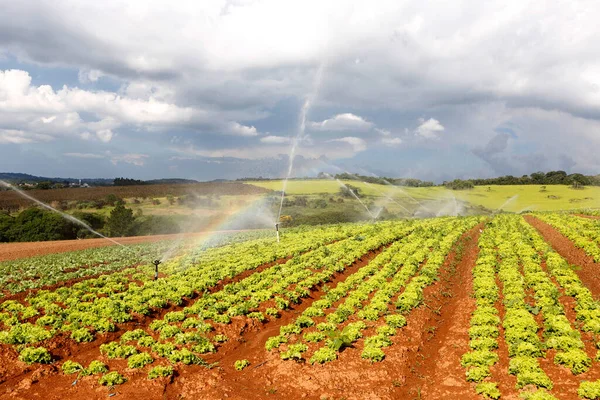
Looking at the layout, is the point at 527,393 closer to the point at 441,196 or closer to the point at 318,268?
the point at 318,268

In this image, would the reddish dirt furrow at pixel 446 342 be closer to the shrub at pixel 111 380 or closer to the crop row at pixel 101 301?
the shrub at pixel 111 380

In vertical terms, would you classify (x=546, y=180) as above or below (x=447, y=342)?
above

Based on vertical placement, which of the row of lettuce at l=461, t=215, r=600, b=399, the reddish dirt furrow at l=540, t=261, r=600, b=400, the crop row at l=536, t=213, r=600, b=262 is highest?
the crop row at l=536, t=213, r=600, b=262

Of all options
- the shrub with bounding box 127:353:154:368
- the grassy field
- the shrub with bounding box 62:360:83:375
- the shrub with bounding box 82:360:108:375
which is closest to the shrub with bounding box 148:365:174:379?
A: the shrub with bounding box 127:353:154:368

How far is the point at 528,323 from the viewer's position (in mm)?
14750

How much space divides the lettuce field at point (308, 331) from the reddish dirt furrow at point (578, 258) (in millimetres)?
218

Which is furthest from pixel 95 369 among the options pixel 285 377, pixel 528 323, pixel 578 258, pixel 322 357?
pixel 578 258

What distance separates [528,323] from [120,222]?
63.0 meters

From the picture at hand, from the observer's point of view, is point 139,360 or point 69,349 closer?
point 139,360

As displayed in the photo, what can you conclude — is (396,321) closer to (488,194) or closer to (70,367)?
(70,367)

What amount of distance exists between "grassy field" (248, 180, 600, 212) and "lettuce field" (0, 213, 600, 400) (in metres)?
70.1

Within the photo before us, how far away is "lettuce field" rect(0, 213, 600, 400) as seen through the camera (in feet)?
38.7

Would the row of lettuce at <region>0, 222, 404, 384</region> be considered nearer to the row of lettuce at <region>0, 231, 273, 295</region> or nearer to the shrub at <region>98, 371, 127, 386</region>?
the shrub at <region>98, 371, 127, 386</region>

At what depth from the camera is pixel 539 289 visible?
62.6 feet
